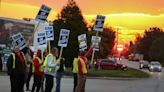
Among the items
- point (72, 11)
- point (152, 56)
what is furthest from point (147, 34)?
point (72, 11)

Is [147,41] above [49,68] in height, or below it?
below

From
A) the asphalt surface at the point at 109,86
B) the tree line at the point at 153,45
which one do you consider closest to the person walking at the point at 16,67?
the asphalt surface at the point at 109,86

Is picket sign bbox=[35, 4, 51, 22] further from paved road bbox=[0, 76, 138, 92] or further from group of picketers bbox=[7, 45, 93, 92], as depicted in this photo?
paved road bbox=[0, 76, 138, 92]

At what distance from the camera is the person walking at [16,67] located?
15695 millimetres

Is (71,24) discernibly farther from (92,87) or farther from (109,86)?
(92,87)

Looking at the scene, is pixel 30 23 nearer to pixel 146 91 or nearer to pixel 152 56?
pixel 146 91

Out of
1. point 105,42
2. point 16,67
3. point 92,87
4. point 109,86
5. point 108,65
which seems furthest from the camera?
point 105,42

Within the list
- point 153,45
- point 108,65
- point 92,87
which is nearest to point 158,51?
point 153,45

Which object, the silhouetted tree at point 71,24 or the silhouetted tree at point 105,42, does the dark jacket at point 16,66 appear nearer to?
the silhouetted tree at point 71,24

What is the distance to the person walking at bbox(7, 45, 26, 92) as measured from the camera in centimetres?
1570

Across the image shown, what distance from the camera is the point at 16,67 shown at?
15820 mm

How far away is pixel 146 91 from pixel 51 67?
8.67 metres

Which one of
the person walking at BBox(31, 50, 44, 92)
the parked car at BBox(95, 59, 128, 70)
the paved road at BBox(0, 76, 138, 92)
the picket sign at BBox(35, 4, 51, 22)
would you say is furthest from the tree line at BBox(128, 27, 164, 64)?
the person walking at BBox(31, 50, 44, 92)

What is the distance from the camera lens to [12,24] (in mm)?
53188
